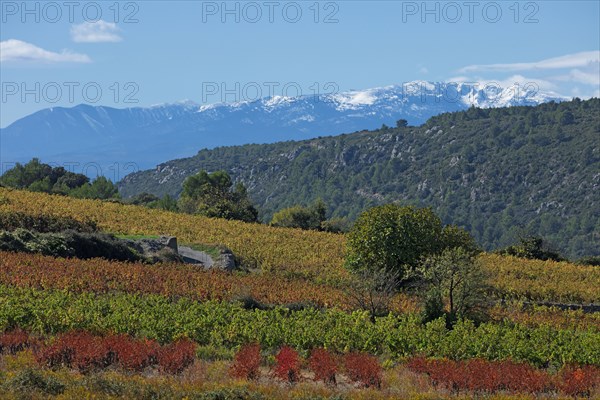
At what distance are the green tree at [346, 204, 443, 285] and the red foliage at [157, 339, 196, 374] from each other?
1970 centimetres

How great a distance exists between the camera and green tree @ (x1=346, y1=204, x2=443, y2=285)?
3731 centimetres

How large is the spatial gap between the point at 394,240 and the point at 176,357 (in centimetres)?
2163

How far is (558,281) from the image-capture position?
151 feet

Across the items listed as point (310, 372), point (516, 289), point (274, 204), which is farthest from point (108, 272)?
point (274, 204)

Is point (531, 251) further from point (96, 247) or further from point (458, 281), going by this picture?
point (96, 247)

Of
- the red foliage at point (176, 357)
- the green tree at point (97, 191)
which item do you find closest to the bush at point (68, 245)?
the red foliage at point (176, 357)

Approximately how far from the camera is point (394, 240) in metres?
37.4

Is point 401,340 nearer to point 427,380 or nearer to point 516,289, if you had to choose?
point 427,380

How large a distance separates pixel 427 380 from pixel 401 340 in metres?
4.17

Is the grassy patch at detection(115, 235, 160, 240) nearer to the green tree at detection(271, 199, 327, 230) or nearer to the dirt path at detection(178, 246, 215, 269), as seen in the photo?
the dirt path at detection(178, 246, 215, 269)

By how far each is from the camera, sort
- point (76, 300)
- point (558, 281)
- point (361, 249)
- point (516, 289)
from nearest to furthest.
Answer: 1. point (76, 300)
2. point (361, 249)
3. point (516, 289)
4. point (558, 281)

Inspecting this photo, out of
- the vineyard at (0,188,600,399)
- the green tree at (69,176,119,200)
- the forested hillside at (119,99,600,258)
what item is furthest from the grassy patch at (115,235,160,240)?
the forested hillside at (119,99,600,258)

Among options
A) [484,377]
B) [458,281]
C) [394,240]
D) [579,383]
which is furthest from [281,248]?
[579,383]

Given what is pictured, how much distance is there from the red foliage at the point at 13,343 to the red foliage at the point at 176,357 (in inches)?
132
